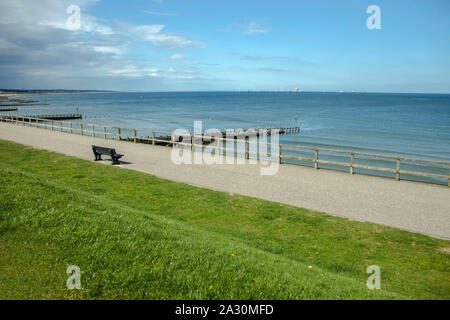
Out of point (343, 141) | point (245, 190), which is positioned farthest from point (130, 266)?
point (343, 141)

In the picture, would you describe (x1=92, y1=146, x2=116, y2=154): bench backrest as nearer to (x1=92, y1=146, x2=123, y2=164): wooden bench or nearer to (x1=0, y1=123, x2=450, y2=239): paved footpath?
(x1=92, y1=146, x2=123, y2=164): wooden bench

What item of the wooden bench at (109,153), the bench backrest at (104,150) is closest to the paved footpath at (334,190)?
the wooden bench at (109,153)

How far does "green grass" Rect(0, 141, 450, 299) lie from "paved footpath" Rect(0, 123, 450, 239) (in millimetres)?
950

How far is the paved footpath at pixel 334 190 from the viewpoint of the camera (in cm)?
947

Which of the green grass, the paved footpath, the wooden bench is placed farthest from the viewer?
the wooden bench

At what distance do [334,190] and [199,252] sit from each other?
7.85m

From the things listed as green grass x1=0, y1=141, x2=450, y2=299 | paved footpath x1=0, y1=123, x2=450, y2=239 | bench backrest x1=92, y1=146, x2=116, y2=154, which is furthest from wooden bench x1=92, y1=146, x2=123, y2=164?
green grass x1=0, y1=141, x2=450, y2=299

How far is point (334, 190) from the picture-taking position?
40.1 feet

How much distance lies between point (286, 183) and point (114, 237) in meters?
8.47

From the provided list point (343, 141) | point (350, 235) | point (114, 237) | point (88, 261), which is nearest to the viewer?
point (88, 261)

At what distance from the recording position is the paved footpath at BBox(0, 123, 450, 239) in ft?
31.1

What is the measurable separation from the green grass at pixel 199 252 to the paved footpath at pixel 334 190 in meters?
0.95

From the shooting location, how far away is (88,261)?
5078 mm
